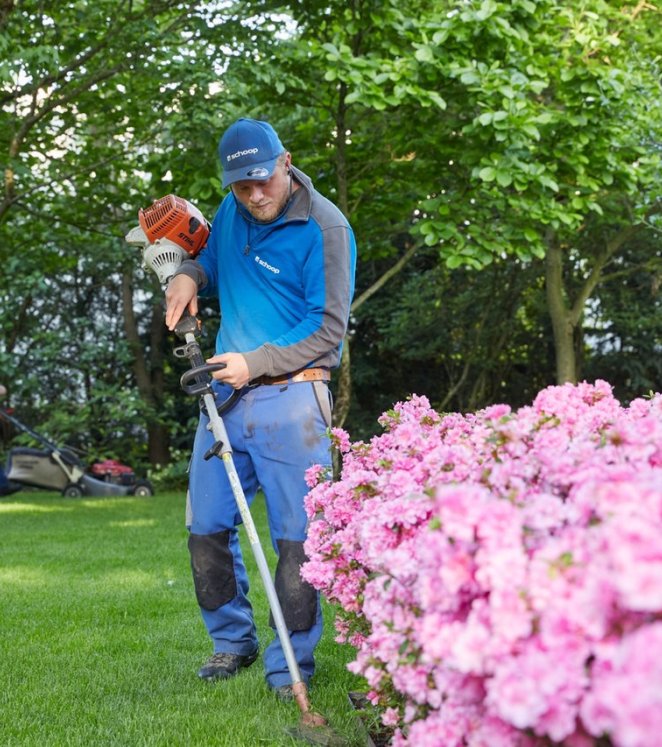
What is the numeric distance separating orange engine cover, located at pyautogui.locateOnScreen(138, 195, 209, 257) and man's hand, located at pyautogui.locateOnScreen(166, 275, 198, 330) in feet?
0.90

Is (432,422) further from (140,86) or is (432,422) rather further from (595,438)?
(140,86)

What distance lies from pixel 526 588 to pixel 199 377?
2.14m

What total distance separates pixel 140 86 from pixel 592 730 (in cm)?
872

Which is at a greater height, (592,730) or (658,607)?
(658,607)

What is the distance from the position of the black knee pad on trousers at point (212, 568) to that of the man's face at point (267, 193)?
123cm

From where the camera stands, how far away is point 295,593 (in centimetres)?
357

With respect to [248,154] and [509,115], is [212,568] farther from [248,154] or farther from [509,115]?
[509,115]

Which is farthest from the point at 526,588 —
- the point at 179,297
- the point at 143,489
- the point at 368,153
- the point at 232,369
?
the point at 143,489

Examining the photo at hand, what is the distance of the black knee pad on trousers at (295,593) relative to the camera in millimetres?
3572

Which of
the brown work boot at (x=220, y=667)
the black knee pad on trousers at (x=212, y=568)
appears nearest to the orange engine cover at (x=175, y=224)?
the black knee pad on trousers at (x=212, y=568)

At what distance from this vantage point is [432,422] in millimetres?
3109

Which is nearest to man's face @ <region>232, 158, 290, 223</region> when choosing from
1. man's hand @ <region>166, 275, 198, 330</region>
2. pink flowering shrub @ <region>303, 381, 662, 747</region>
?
man's hand @ <region>166, 275, 198, 330</region>

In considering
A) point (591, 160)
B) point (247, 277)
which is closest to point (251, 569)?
point (247, 277)

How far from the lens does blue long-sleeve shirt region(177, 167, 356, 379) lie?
11.5 feet
